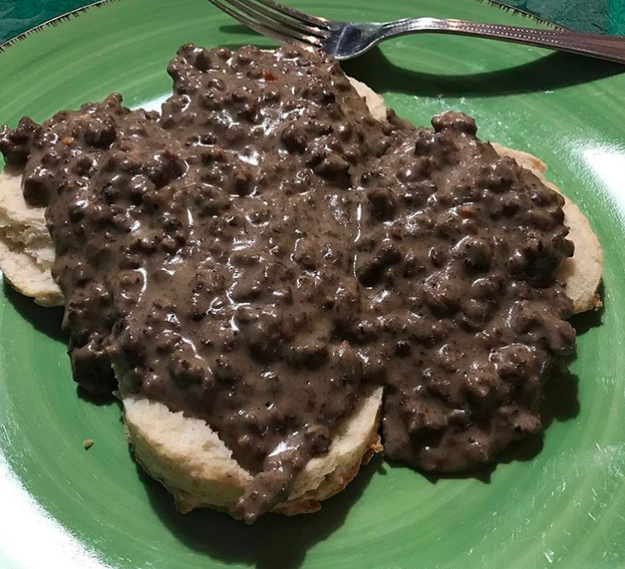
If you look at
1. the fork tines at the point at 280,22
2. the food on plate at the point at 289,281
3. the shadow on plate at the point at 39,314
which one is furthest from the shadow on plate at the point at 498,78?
the shadow on plate at the point at 39,314

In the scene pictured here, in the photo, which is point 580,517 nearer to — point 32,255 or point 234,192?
point 234,192

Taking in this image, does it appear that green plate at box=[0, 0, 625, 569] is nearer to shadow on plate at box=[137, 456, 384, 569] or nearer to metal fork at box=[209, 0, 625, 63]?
shadow on plate at box=[137, 456, 384, 569]

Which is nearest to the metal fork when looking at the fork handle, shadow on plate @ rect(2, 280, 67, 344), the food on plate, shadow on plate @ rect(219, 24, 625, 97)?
the fork handle

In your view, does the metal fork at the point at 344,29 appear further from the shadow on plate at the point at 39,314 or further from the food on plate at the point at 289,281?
the shadow on plate at the point at 39,314

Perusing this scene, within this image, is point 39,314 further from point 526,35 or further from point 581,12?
point 581,12

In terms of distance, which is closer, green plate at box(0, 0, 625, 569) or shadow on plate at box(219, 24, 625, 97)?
green plate at box(0, 0, 625, 569)
